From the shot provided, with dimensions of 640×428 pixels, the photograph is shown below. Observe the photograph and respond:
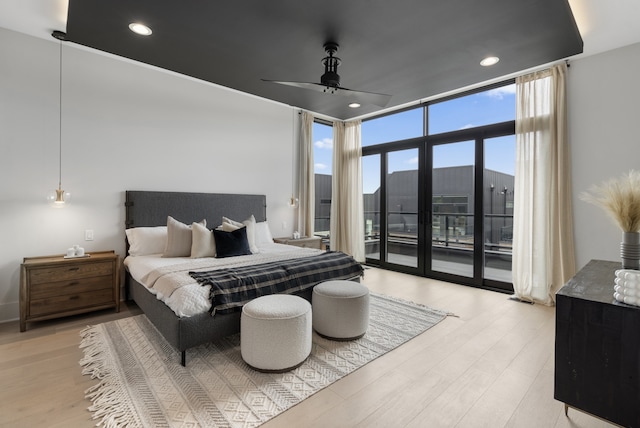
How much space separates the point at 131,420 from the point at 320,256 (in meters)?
2.21

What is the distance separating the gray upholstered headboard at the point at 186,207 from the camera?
12.1ft

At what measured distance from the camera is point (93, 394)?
1.87 meters

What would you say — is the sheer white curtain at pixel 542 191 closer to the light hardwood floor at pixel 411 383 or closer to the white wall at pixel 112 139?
the white wall at pixel 112 139

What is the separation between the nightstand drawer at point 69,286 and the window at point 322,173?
12.2 ft

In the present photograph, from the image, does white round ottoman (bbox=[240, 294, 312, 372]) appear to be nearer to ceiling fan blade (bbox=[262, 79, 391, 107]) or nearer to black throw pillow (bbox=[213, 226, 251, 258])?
black throw pillow (bbox=[213, 226, 251, 258])

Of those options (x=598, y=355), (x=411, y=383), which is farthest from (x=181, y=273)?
(x=598, y=355)

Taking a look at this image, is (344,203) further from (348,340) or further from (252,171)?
(348,340)

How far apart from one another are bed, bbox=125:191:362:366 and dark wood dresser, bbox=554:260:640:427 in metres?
2.03

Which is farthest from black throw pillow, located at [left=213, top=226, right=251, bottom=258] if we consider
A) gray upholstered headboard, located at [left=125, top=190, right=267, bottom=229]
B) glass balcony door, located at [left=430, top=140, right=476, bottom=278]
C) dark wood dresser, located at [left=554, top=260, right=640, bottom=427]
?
glass balcony door, located at [left=430, top=140, right=476, bottom=278]

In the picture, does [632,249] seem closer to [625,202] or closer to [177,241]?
[625,202]

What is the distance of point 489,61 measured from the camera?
3.19 metres

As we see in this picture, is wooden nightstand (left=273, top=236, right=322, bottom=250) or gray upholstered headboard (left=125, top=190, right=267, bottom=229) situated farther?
wooden nightstand (left=273, top=236, right=322, bottom=250)

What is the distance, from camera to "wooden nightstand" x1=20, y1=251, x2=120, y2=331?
277cm

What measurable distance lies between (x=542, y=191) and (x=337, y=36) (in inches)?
123
